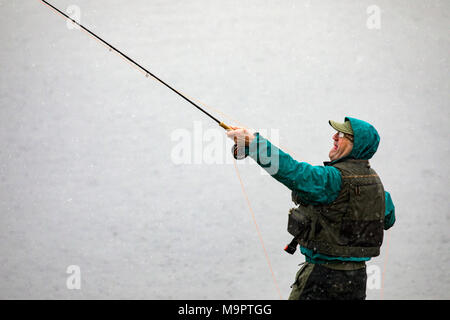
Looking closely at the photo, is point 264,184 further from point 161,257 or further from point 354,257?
point 354,257

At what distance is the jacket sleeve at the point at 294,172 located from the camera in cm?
145

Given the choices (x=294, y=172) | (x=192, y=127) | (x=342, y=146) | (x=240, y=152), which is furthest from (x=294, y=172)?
(x=192, y=127)

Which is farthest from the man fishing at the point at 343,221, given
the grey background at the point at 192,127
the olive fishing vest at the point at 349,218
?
the grey background at the point at 192,127

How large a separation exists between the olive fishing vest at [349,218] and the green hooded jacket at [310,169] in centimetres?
4

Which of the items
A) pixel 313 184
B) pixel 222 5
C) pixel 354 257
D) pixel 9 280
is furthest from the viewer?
pixel 9 280

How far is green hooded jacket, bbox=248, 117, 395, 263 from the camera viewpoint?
1455 millimetres

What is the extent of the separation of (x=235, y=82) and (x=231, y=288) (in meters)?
1.54

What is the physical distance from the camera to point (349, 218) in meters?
1.67

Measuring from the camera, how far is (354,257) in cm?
172

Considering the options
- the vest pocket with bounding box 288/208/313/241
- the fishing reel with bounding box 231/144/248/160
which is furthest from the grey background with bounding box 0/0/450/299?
the fishing reel with bounding box 231/144/248/160

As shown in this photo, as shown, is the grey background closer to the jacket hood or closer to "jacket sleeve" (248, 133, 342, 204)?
the jacket hood

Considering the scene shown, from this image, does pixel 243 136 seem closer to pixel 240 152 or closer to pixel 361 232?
pixel 240 152

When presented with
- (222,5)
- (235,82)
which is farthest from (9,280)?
(222,5)

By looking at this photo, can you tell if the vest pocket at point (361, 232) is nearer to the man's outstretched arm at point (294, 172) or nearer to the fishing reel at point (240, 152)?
the man's outstretched arm at point (294, 172)
